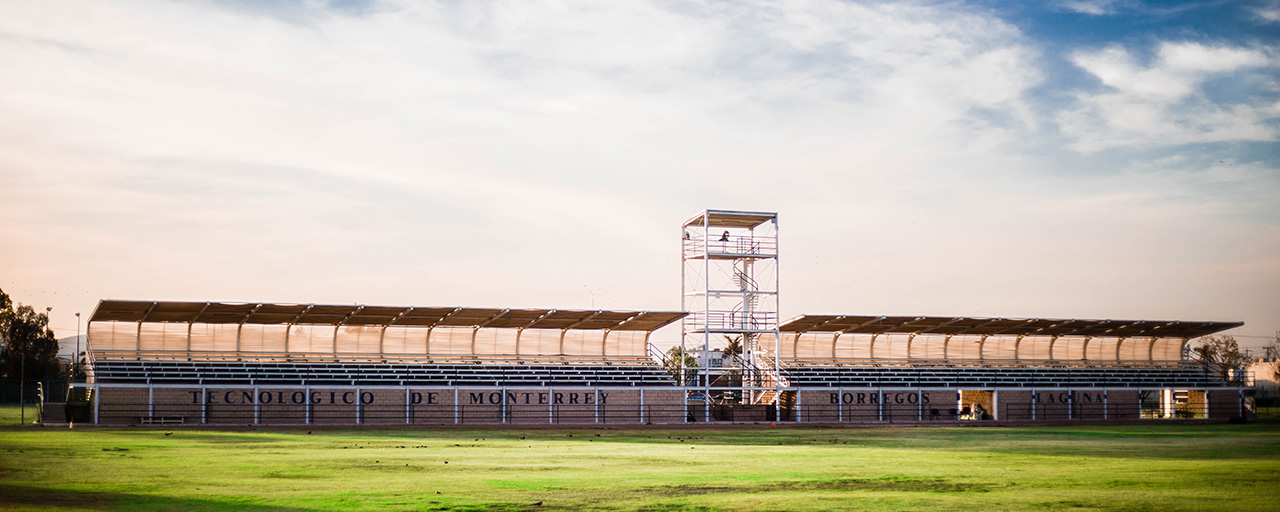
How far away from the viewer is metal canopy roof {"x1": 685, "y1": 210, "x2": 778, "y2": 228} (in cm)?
5231

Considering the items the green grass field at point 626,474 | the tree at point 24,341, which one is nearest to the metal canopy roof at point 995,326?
the green grass field at point 626,474

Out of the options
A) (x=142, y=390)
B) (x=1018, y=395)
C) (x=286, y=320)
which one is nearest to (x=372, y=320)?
(x=286, y=320)

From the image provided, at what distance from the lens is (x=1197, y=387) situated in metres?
57.0

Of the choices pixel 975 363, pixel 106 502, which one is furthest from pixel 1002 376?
pixel 106 502

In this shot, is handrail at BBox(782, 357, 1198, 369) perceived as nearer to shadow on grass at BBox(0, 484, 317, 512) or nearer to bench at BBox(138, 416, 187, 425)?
bench at BBox(138, 416, 187, 425)

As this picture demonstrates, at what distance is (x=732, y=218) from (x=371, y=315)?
62.0 feet

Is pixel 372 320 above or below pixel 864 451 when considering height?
above

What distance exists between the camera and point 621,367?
52375mm

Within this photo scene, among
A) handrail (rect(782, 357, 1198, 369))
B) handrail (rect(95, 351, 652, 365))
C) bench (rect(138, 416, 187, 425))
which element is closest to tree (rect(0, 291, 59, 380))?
handrail (rect(95, 351, 652, 365))

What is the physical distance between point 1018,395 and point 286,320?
36.9 meters

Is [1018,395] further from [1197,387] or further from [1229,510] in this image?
[1229,510]

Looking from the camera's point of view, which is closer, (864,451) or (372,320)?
(864,451)

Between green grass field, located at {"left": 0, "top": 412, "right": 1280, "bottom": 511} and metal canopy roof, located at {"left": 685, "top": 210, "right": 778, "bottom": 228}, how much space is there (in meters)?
22.5

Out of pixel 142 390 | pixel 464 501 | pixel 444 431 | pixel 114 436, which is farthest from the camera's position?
pixel 142 390
